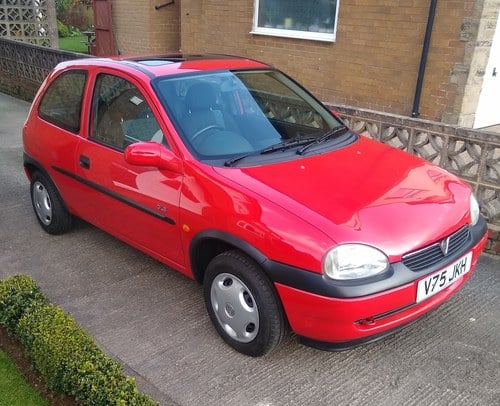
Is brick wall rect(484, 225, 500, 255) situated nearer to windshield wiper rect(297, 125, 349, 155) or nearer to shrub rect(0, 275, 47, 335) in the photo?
windshield wiper rect(297, 125, 349, 155)

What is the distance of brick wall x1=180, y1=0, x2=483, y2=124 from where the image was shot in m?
6.72

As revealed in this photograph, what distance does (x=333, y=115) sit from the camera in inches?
164

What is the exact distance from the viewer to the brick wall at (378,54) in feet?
22.0

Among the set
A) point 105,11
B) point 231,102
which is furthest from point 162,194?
point 105,11

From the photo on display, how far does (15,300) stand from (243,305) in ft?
4.78

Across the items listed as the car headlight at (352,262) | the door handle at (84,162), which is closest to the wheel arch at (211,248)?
the car headlight at (352,262)

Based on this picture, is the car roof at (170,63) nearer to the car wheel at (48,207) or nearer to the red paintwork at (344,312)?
the car wheel at (48,207)

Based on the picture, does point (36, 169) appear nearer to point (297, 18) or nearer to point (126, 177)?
point (126, 177)

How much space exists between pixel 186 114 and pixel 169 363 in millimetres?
1610

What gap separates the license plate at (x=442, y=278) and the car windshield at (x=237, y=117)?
1.18 metres

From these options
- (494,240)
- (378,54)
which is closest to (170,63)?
(494,240)

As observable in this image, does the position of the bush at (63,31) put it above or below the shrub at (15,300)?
above

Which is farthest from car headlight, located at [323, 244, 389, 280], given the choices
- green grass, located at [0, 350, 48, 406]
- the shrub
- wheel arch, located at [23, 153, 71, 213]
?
wheel arch, located at [23, 153, 71, 213]

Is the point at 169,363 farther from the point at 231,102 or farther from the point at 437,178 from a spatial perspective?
the point at 437,178
